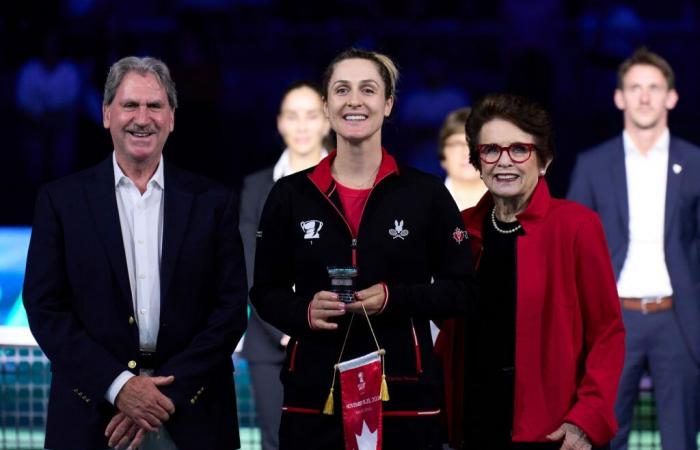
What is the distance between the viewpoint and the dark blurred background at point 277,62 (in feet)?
38.8

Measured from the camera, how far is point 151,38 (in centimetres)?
1251

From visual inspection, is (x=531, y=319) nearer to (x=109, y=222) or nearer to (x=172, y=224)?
(x=172, y=224)

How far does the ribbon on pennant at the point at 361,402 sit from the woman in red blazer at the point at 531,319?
0.34 metres

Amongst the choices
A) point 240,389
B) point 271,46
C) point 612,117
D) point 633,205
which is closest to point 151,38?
point 271,46

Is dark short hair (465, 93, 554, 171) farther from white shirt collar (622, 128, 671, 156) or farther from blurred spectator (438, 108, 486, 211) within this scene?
white shirt collar (622, 128, 671, 156)

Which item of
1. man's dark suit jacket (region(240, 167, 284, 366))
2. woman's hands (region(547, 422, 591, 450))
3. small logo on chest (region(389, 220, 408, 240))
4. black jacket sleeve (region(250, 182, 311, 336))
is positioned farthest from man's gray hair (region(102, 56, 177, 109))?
man's dark suit jacket (region(240, 167, 284, 366))

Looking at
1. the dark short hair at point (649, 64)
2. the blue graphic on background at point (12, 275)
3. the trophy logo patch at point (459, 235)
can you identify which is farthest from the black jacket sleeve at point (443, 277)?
the blue graphic on background at point (12, 275)

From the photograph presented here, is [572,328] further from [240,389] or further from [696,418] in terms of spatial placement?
[240,389]

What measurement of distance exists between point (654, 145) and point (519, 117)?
257cm

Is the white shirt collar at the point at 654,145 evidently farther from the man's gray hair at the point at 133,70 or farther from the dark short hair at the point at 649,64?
the man's gray hair at the point at 133,70

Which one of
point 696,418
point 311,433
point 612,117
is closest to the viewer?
point 311,433

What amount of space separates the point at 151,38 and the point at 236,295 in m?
8.63

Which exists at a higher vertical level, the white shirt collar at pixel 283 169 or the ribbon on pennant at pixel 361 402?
the white shirt collar at pixel 283 169

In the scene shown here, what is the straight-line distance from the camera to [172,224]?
13.5 ft
